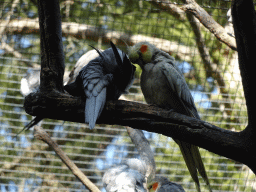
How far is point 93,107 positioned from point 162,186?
3.19 ft

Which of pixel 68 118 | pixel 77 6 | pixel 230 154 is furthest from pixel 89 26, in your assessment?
pixel 230 154

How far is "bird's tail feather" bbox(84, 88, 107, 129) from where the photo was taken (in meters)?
1.08

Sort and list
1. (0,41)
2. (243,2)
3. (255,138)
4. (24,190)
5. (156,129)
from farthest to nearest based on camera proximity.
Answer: (0,41), (24,190), (156,129), (255,138), (243,2)

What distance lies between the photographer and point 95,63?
1.36 metres

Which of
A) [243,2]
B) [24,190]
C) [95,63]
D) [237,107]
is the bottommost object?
[24,190]

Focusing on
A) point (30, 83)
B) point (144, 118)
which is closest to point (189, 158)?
point (144, 118)

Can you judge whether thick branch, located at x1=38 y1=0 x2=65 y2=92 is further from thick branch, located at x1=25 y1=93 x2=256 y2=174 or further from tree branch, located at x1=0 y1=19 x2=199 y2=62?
tree branch, located at x1=0 y1=19 x2=199 y2=62

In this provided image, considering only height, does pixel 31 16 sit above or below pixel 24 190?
above

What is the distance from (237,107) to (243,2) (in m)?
2.54

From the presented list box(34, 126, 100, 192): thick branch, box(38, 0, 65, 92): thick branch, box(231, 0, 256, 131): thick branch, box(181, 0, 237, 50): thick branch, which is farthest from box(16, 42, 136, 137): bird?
box(181, 0, 237, 50): thick branch

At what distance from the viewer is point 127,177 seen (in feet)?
5.87

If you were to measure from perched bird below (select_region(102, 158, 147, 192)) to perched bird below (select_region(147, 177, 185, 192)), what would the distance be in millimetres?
94

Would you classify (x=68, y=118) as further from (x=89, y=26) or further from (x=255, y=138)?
(x=89, y=26)

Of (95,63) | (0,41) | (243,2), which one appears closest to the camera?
(243,2)
